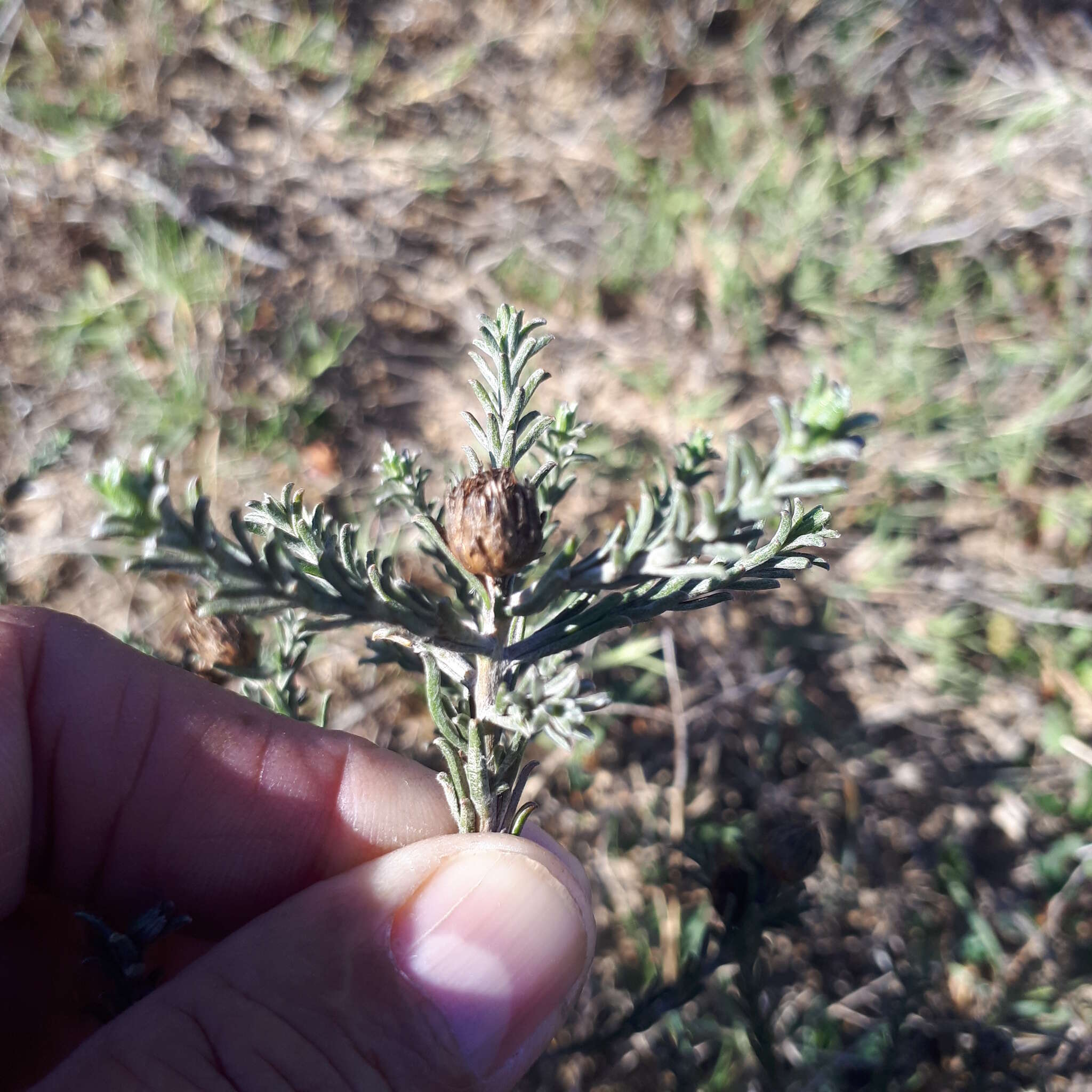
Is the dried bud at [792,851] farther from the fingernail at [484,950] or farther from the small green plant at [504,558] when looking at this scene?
the small green plant at [504,558]

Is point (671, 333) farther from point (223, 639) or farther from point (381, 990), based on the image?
point (381, 990)

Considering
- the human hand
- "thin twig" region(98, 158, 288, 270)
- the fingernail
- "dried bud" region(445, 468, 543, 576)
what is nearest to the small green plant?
"dried bud" region(445, 468, 543, 576)

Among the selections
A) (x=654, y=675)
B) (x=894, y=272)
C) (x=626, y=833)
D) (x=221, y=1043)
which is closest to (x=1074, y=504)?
(x=894, y=272)

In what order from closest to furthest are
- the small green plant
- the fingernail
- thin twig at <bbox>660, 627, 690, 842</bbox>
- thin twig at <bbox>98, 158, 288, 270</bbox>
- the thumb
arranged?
the small green plant → the thumb → the fingernail → thin twig at <bbox>660, 627, 690, 842</bbox> → thin twig at <bbox>98, 158, 288, 270</bbox>

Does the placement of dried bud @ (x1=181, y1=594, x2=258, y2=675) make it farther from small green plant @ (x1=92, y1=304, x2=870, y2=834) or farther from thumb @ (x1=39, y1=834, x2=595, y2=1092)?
thumb @ (x1=39, y1=834, x2=595, y2=1092)

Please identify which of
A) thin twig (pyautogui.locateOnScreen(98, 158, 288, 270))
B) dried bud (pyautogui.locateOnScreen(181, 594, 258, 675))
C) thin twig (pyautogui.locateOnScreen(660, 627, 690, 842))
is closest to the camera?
dried bud (pyautogui.locateOnScreen(181, 594, 258, 675))

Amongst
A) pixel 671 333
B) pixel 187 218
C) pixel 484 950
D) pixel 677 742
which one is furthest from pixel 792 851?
pixel 187 218

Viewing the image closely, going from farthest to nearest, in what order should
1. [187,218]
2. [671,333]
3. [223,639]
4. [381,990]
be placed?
[187,218] < [671,333] < [223,639] < [381,990]
